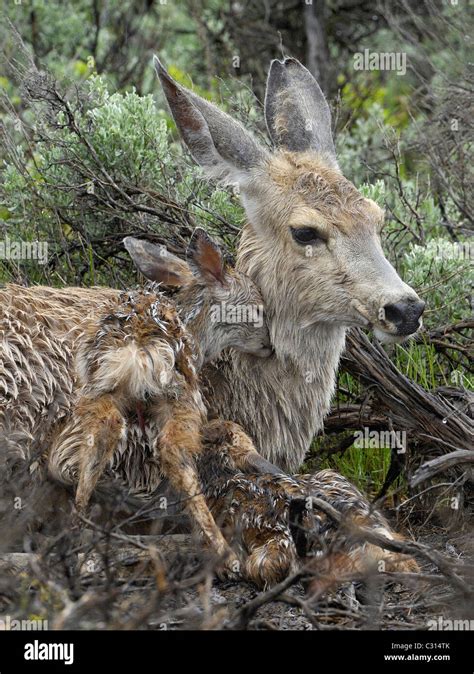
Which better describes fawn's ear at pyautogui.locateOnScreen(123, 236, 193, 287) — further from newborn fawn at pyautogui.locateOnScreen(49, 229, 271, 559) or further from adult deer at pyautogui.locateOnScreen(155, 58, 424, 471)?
adult deer at pyautogui.locateOnScreen(155, 58, 424, 471)

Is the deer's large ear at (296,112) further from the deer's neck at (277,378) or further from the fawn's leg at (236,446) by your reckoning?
the fawn's leg at (236,446)

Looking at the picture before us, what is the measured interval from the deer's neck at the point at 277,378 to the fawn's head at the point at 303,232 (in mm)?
19

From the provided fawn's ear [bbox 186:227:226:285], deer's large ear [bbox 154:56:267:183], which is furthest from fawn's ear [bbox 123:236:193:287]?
deer's large ear [bbox 154:56:267:183]

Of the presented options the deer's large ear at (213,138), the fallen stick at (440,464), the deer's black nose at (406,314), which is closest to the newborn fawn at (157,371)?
the deer's large ear at (213,138)

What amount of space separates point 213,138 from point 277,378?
133 centimetres

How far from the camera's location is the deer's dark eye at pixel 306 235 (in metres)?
6.34

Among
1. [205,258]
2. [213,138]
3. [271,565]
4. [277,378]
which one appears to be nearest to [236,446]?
[277,378]

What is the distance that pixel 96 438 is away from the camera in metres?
5.55

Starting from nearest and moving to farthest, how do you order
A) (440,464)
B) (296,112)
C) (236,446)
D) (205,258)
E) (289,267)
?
(440,464)
(236,446)
(205,258)
(289,267)
(296,112)

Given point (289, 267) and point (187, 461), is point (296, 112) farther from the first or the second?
point (187, 461)

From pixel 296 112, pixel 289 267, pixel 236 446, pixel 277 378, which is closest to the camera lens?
pixel 236 446

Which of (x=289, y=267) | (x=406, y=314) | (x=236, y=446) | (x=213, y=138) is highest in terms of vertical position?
(x=213, y=138)

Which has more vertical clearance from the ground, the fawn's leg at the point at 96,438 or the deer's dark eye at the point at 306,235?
the deer's dark eye at the point at 306,235
